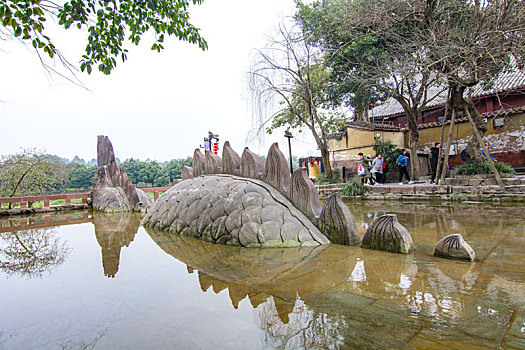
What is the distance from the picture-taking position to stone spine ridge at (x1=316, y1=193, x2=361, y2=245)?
3.61 m

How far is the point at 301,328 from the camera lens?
66.3 inches

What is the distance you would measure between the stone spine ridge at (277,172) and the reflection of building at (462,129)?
853cm

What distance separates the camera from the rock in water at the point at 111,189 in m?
9.42

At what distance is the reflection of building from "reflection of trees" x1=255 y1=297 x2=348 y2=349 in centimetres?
1085

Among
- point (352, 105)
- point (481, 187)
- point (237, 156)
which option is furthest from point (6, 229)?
point (352, 105)

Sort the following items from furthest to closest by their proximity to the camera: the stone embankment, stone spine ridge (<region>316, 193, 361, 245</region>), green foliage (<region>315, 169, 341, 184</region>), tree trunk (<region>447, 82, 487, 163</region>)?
green foliage (<region>315, 169, 341, 184</region>)
tree trunk (<region>447, 82, 487, 163</region>)
the stone embankment
stone spine ridge (<region>316, 193, 361, 245</region>)

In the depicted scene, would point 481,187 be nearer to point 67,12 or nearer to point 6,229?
point 67,12

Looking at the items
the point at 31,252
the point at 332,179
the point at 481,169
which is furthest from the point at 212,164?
the point at 332,179

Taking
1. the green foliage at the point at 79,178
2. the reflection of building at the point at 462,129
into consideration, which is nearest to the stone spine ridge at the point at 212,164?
the reflection of building at the point at 462,129

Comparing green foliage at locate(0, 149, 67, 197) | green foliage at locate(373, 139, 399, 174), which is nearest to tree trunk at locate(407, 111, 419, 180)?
green foliage at locate(373, 139, 399, 174)

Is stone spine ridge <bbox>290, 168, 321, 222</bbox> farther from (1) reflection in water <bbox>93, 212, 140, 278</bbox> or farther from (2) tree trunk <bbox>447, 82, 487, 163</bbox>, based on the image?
(2) tree trunk <bbox>447, 82, 487, 163</bbox>

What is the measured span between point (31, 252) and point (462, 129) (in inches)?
656

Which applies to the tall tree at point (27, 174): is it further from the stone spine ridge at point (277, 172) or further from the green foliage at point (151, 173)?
the green foliage at point (151, 173)

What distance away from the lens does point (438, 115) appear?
17.1 metres
